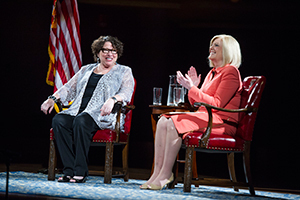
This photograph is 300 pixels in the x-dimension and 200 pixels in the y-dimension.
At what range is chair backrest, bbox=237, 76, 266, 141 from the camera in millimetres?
2932

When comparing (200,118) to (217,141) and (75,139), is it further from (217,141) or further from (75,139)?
(75,139)

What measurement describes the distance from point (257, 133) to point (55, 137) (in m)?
2.23

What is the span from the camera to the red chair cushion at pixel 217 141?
9.31 ft

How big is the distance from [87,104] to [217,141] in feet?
4.49

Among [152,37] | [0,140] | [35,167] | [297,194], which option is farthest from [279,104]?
[0,140]

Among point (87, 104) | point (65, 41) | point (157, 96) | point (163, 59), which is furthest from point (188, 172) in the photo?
point (65, 41)

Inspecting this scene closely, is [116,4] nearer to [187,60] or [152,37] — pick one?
[152,37]

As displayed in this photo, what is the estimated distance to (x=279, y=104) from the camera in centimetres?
409

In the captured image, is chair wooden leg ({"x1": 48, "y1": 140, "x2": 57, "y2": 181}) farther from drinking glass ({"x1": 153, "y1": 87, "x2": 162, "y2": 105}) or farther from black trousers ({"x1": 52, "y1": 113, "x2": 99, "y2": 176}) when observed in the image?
drinking glass ({"x1": 153, "y1": 87, "x2": 162, "y2": 105})

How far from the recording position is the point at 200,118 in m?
2.98

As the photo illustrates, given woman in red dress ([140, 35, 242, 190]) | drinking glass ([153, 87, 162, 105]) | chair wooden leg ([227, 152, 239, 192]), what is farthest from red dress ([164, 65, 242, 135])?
drinking glass ([153, 87, 162, 105])

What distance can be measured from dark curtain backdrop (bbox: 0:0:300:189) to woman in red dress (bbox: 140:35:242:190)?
116cm

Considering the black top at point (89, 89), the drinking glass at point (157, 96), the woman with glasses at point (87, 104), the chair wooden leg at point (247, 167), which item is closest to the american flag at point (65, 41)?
the woman with glasses at point (87, 104)

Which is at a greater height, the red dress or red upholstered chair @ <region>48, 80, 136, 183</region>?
the red dress
